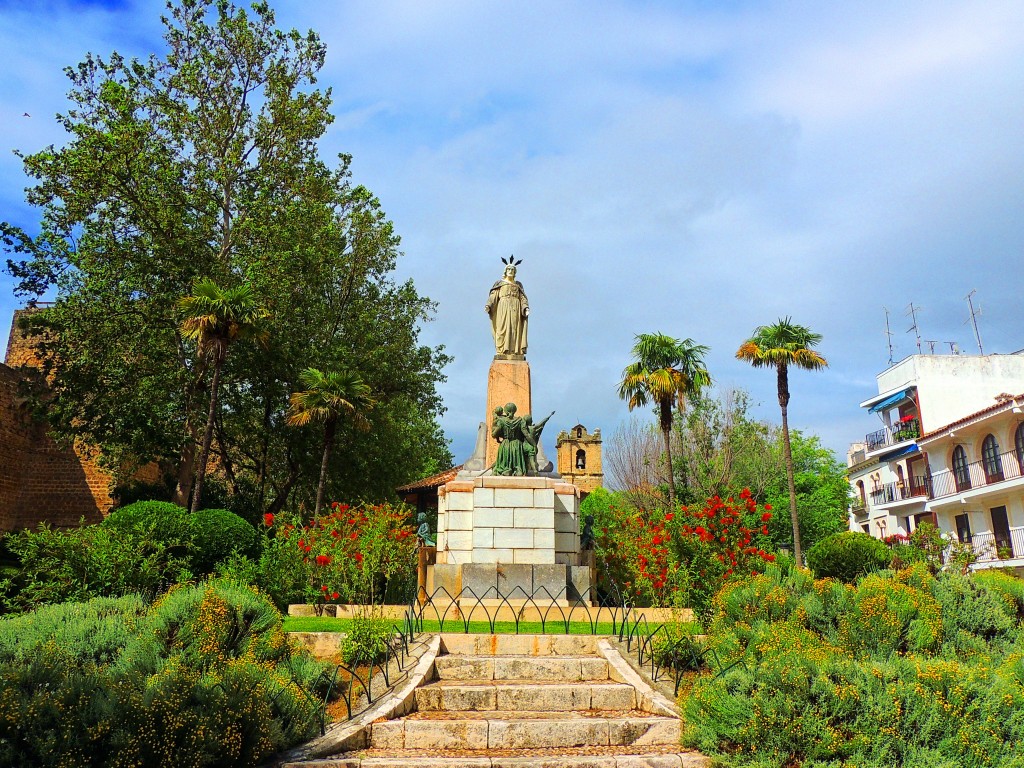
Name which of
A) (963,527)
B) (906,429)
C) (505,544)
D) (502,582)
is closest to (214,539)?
(505,544)

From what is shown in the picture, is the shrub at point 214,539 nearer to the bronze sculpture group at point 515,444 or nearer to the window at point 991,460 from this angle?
the bronze sculpture group at point 515,444

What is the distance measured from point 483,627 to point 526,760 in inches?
148

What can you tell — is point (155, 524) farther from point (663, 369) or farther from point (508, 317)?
point (663, 369)

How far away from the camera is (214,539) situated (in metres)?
13.2

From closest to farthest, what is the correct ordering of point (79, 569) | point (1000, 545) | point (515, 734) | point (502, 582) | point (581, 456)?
1. point (515, 734)
2. point (79, 569)
3. point (502, 582)
4. point (1000, 545)
5. point (581, 456)

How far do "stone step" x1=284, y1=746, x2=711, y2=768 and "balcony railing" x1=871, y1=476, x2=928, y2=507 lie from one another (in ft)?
107

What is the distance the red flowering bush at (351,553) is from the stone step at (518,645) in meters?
3.31

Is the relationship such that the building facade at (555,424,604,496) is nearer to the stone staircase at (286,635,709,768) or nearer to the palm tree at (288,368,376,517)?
the palm tree at (288,368,376,517)

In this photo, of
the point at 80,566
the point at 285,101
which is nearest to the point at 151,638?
the point at 80,566

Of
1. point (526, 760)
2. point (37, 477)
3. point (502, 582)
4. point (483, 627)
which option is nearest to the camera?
point (526, 760)

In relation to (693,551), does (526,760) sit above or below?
below

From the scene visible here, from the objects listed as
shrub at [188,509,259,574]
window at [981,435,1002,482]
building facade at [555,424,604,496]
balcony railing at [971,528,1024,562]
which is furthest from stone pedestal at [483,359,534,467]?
building facade at [555,424,604,496]

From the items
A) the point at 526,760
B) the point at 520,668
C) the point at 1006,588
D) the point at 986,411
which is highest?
the point at 986,411

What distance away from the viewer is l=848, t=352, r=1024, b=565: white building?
27.3m
